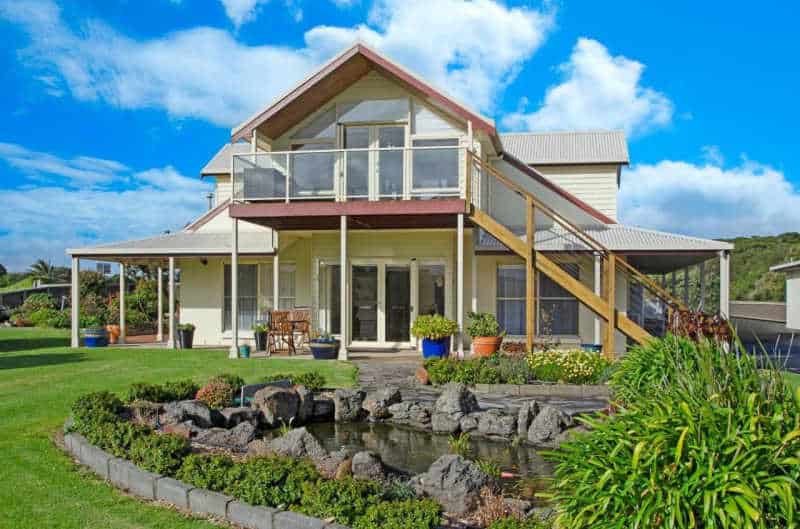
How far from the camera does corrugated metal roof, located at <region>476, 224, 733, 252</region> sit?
1538cm

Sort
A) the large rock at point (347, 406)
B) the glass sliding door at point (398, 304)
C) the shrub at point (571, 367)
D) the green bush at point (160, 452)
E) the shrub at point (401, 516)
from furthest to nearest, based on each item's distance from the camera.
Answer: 1. the glass sliding door at point (398, 304)
2. the shrub at point (571, 367)
3. the large rock at point (347, 406)
4. the green bush at point (160, 452)
5. the shrub at point (401, 516)

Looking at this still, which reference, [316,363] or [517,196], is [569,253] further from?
[316,363]

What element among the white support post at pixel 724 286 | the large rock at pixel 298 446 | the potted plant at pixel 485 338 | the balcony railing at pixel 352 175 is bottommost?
the large rock at pixel 298 446

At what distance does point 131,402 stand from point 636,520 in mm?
7620

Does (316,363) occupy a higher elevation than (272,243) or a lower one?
lower

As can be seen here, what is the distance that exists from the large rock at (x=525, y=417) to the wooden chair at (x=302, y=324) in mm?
8716

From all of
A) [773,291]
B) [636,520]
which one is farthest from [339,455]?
[773,291]

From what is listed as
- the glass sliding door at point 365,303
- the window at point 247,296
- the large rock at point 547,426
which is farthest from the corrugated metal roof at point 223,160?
the large rock at point 547,426

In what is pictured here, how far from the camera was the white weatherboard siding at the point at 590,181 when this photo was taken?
64.3ft

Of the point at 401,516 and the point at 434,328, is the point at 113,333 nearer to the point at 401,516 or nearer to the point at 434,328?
the point at 434,328

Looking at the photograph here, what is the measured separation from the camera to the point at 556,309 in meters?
17.2

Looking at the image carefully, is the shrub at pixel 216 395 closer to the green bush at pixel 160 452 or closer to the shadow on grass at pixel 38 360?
the green bush at pixel 160 452

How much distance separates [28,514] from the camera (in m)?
5.05

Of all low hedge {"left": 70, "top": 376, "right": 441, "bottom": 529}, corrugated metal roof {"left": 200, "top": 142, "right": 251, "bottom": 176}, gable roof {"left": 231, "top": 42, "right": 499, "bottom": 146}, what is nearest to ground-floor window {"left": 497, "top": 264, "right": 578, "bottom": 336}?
gable roof {"left": 231, "top": 42, "right": 499, "bottom": 146}
